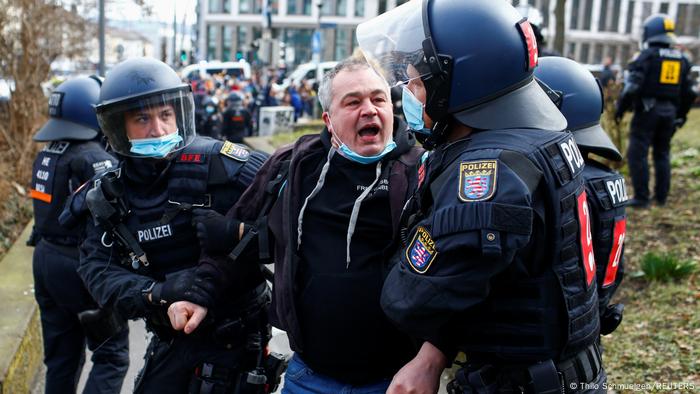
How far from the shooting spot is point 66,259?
3.98m

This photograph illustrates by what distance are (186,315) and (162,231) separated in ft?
1.50

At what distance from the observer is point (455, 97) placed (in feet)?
6.50

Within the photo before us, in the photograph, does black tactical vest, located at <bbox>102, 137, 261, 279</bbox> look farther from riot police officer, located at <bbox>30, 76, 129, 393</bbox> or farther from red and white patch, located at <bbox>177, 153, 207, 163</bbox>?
riot police officer, located at <bbox>30, 76, 129, 393</bbox>

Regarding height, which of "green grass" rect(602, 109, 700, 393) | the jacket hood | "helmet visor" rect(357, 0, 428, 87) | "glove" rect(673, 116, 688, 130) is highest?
"helmet visor" rect(357, 0, 428, 87)

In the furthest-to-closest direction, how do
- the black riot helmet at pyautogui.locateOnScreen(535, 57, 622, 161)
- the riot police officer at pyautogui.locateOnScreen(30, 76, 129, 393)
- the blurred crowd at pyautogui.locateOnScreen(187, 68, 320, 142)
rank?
the blurred crowd at pyautogui.locateOnScreen(187, 68, 320, 142)
the riot police officer at pyautogui.locateOnScreen(30, 76, 129, 393)
the black riot helmet at pyautogui.locateOnScreen(535, 57, 622, 161)

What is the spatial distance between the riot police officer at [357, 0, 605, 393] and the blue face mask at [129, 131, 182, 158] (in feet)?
4.68

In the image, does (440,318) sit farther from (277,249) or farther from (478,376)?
(277,249)

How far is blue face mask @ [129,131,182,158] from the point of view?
3092 mm

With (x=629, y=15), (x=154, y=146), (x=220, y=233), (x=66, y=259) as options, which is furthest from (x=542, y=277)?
(x=629, y=15)

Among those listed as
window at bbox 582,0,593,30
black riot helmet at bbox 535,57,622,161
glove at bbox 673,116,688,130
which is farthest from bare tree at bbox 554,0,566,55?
window at bbox 582,0,593,30

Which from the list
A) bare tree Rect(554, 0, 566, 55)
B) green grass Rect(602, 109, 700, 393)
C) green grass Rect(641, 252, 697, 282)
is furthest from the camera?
bare tree Rect(554, 0, 566, 55)

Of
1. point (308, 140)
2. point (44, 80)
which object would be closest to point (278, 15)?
point (44, 80)

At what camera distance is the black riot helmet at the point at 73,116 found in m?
4.24

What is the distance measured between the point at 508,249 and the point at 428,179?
342 mm
